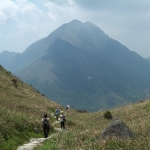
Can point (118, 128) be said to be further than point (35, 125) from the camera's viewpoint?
No

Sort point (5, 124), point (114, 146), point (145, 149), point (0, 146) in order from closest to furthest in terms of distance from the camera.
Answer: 1. point (145, 149)
2. point (114, 146)
3. point (0, 146)
4. point (5, 124)

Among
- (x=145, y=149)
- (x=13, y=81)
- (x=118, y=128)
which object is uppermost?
(x=13, y=81)

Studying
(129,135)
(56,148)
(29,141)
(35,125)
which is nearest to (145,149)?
(129,135)

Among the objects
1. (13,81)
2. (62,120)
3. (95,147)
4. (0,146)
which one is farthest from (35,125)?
(13,81)

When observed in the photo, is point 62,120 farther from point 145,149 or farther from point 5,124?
point 145,149

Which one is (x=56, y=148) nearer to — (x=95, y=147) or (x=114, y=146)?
(x=95, y=147)

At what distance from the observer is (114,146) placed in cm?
1252

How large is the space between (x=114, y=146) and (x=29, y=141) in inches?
350

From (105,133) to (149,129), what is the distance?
355 centimetres

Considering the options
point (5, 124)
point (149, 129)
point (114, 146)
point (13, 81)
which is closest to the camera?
point (114, 146)

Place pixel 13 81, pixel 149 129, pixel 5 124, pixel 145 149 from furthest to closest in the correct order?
pixel 13 81, pixel 5 124, pixel 149 129, pixel 145 149

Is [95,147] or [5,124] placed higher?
[5,124]

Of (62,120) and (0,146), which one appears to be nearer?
(0,146)

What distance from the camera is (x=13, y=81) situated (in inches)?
2318
